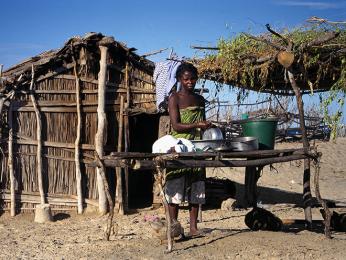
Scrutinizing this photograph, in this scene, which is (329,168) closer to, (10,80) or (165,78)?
(165,78)

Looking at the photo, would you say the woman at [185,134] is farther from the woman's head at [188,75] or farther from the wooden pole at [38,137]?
the wooden pole at [38,137]

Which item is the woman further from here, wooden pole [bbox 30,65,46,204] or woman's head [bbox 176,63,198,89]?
wooden pole [bbox 30,65,46,204]

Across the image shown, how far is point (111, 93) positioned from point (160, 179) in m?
4.71

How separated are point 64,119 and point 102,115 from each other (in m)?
0.82

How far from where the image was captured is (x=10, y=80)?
8.53 metres

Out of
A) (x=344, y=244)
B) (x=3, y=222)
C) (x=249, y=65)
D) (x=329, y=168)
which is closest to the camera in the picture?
(x=344, y=244)

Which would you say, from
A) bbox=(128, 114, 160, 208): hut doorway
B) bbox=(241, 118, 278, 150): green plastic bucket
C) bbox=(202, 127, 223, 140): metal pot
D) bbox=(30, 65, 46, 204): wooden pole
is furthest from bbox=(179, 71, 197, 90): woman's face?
bbox=(128, 114, 160, 208): hut doorway

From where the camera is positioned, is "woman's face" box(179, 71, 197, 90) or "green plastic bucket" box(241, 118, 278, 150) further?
"green plastic bucket" box(241, 118, 278, 150)

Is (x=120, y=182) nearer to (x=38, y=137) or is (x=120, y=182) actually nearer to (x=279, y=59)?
(x=38, y=137)

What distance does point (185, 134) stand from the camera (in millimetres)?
5039

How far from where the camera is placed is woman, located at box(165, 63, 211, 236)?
16.4ft

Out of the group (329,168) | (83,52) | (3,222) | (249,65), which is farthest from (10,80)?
(329,168)

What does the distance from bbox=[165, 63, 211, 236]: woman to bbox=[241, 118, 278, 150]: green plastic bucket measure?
75cm

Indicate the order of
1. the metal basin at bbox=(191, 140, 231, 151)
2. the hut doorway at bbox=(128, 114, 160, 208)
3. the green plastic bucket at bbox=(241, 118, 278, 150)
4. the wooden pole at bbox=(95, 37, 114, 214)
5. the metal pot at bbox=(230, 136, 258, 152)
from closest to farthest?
1. the metal basin at bbox=(191, 140, 231, 151)
2. the metal pot at bbox=(230, 136, 258, 152)
3. the green plastic bucket at bbox=(241, 118, 278, 150)
4. the wooden pole at bbox=(95, 37, 114, 214)
5. the hut doorway at bbox=(128, 114, 160, 208)
